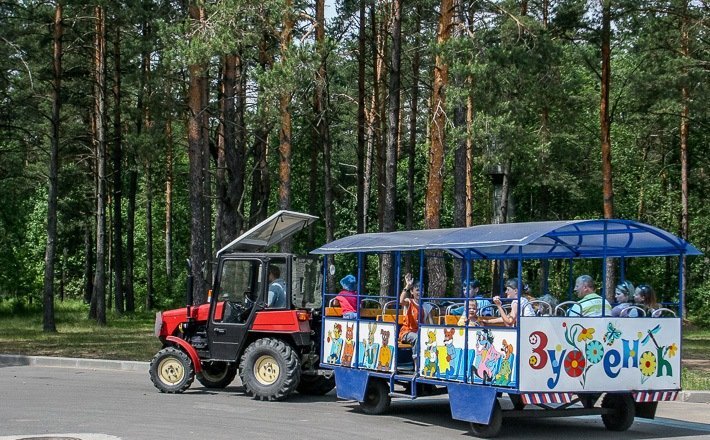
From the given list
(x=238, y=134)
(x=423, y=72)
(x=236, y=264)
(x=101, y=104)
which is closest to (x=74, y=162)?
(x=101, y=104)

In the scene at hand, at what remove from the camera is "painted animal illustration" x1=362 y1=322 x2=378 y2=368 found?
14414 millimetres

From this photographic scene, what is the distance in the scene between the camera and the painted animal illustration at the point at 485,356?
1216cm

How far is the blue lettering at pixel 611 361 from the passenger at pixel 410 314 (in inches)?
101

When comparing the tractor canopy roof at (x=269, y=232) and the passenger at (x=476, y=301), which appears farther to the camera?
the tractor canopy roof at (x=269, y=232)

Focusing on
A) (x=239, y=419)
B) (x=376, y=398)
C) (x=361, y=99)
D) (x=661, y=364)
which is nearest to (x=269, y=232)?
(x=376, y=398)

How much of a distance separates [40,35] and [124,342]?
12.4 meters

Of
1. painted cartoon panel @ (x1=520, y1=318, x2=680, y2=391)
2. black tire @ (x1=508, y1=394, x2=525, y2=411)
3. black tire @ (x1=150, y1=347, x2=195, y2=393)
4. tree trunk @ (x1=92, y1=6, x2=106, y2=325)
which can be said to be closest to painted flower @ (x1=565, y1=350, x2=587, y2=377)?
painted cartoon panel @ (x1=520, y1=318, x2=680, y2=391)

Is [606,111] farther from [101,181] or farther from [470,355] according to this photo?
[470,355]

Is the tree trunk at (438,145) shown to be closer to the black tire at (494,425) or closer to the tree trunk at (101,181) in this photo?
the black tire at (494,425)

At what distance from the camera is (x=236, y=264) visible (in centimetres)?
1677

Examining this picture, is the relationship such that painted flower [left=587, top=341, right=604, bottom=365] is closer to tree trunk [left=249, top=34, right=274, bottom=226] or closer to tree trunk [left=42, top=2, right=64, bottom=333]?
tree trunk [left=249, top=34, right=274, bottom=226]

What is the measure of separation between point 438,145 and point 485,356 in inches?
495

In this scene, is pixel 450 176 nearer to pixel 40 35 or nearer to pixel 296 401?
pixel 40 35

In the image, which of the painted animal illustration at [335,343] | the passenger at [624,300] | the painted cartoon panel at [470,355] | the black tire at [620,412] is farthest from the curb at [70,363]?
the passenger at [624,300]
